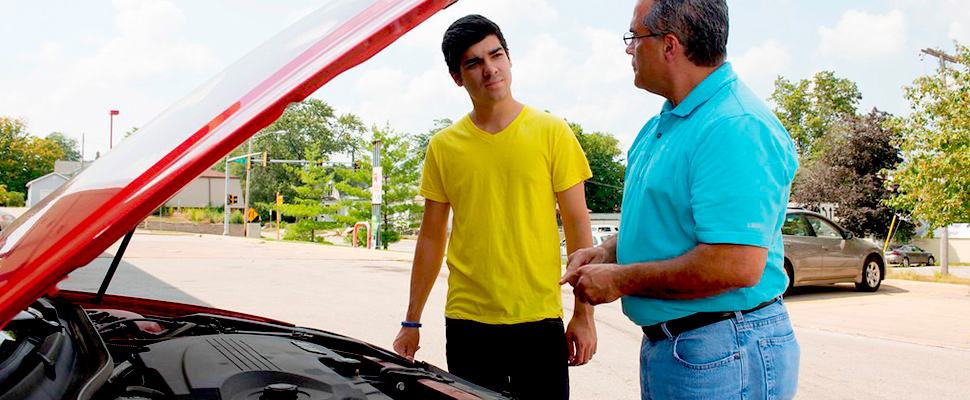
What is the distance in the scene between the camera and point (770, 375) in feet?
5.27

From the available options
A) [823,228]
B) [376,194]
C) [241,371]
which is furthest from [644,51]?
[376,194]

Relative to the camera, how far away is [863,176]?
33.9 m

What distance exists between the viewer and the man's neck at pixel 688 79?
1.68 metres

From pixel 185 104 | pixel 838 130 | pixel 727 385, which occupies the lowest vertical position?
pixel 727 385

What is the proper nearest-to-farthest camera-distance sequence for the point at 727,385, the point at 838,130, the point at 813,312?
the point at 727,385 < the point at 813,312 < the point at 838,130

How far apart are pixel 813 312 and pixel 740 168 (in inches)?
361

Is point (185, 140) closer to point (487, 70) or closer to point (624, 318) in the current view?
point (487, 70)

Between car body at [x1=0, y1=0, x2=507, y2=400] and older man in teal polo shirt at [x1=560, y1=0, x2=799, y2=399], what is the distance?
445 millimetres

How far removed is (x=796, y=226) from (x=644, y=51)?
1060cm

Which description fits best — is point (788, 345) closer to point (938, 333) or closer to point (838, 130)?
point (938, 333)

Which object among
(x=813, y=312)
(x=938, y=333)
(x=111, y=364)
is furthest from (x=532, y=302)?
(x=813, y=312)

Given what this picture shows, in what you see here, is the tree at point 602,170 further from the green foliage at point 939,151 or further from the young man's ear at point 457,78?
the young man's ear at point 457,78

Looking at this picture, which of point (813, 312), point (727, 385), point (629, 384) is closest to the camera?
point (727, 385)

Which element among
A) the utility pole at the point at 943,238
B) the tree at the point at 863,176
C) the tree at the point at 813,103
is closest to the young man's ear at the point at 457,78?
the utility pole at the point at 943,238
